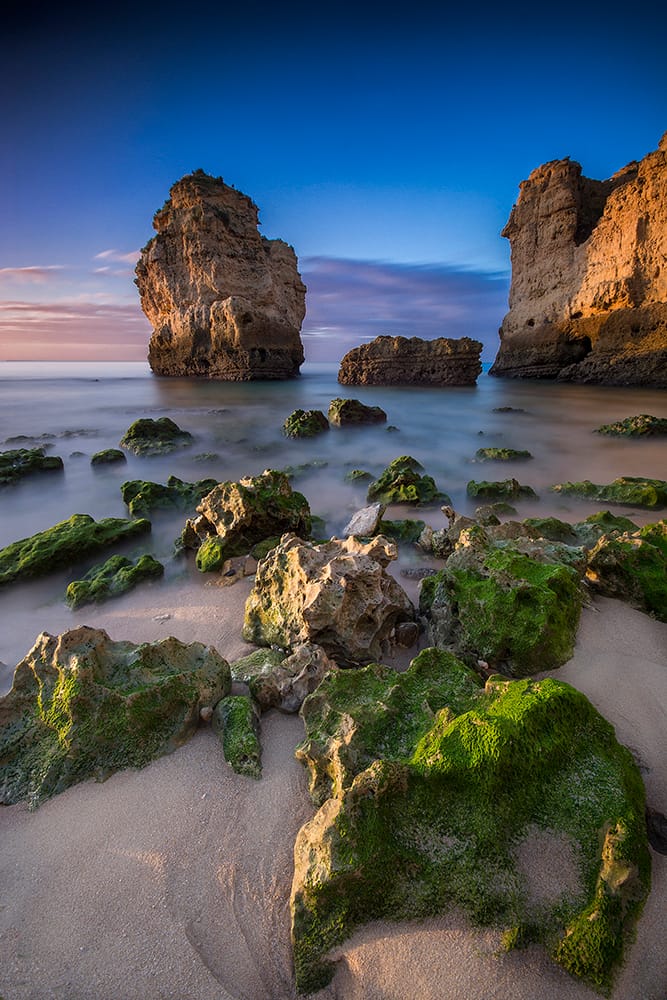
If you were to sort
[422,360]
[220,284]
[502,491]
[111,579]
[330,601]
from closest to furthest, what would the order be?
[330,601] → [111,579] → [502,491] → [422,360] → [220,284]

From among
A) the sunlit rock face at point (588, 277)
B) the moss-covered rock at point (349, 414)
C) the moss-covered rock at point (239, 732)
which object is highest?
the sunlit rock face at point (588, 277)

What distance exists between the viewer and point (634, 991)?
4.26ft

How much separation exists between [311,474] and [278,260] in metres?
29.1

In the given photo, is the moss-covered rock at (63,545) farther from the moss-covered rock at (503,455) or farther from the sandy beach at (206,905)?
the moss-covered rock at (503,455)

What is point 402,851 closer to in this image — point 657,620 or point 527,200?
point 657,620

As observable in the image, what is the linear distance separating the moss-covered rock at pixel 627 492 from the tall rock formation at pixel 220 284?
1023 inches

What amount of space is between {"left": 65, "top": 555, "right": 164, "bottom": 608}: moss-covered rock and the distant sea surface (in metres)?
0.22

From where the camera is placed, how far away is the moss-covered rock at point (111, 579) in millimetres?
3948

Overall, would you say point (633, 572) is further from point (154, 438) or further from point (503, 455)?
point (154, 438)

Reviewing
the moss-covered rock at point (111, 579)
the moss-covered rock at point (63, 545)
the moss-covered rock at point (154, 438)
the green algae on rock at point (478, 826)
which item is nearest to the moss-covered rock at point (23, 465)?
the moss-covered rock at point (154, 438)

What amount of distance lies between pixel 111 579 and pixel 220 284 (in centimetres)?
2911

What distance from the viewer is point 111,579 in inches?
166

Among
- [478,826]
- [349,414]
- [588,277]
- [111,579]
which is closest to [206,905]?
[478,826]

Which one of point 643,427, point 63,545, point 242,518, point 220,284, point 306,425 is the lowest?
point 63,545
